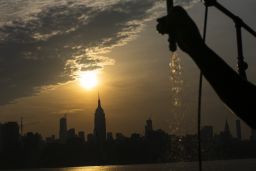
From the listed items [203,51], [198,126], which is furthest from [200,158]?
[203,51]

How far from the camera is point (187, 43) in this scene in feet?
13.6

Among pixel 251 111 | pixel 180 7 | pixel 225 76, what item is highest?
pixel 180 7

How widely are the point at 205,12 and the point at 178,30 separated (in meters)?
0.60

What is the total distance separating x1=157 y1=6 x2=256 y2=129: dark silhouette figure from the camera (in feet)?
13.4

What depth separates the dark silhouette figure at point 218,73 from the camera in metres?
4.09

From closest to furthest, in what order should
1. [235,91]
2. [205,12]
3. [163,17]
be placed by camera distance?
[235,91], [163,17], [205,12]

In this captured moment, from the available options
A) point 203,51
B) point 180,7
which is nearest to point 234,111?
point 203,51

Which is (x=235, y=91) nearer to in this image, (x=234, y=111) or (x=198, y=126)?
(x=234, y=111)

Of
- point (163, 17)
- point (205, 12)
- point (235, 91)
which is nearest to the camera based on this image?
point (235, 91)

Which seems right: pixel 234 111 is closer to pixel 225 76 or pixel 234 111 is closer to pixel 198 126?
pixel 225 76

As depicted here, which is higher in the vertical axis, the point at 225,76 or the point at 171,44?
the point at 171,44

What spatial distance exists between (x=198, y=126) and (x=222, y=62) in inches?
33.7

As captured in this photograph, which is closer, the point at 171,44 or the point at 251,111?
the point at 251,111

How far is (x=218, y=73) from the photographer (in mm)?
4102
